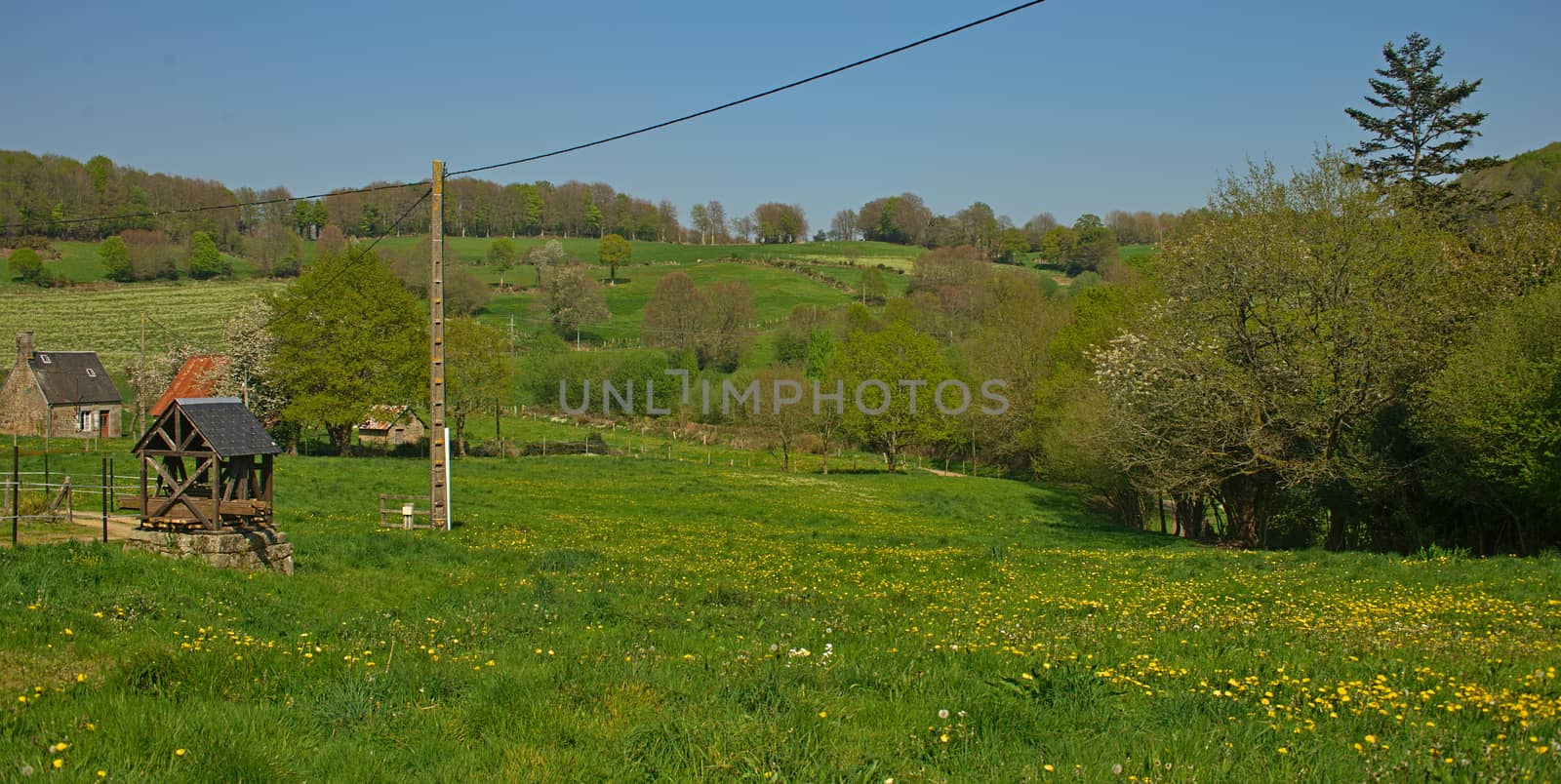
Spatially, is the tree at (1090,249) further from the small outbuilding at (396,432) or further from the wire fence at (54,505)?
the wire fence at (54,505)

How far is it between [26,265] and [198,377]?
251 feet

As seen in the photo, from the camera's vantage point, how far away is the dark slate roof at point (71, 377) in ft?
211

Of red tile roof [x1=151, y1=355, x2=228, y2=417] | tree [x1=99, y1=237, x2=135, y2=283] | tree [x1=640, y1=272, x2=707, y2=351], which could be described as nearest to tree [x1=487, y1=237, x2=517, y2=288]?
tree [x1=640, y1=272, x2=707, y2=351]

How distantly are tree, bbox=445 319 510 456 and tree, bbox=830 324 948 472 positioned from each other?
23.1 meters

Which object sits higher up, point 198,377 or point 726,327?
point 726,327

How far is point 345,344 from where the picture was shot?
56.5m

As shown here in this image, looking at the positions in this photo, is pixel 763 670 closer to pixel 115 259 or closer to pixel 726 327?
pixel 726 327

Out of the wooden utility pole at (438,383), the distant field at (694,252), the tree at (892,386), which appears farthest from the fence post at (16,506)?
the distant field at (694,252)

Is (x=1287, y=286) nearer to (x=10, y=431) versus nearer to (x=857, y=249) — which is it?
(x=10, y=431)

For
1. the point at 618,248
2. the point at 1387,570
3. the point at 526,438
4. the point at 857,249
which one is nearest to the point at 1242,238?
the point at 1387,570

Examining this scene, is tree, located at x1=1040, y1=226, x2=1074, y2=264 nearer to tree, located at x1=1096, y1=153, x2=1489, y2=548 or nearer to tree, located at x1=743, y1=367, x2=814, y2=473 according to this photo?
tree, located at x1=743, y1=367, x2=814, y2=473

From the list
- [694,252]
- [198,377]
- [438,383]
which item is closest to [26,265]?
[198,377]

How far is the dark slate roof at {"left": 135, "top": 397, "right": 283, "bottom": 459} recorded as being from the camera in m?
16.3

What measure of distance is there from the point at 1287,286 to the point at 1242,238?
6.24 ft
